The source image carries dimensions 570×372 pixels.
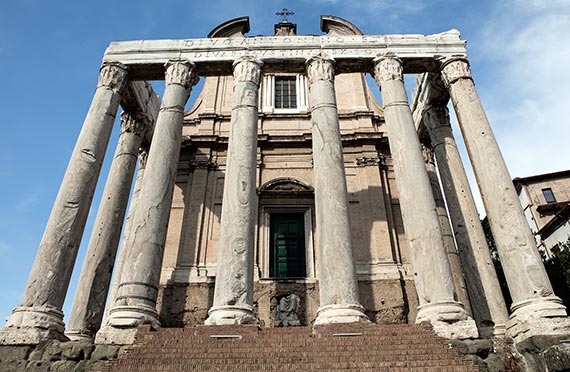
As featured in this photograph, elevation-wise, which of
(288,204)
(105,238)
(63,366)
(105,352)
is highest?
(288,204)

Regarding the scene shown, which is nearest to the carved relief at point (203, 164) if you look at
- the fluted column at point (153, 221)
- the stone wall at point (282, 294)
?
the fluted column at point (153, 221)

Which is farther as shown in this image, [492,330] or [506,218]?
[492,330]

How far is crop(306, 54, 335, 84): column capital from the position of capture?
13961 millimetres

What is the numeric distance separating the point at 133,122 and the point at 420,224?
11.3 meters

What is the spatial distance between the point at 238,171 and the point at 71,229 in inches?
182

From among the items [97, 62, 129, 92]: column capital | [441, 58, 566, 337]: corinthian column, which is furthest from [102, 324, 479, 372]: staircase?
[97, 62, 129, 92]: column capital

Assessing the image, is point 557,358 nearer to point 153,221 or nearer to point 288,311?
point 288,311

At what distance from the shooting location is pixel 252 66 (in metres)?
14.1

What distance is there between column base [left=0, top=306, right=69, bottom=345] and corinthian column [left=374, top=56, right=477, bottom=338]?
8.36m

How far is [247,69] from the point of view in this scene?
14.0m

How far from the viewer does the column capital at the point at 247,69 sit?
13891 millimetres

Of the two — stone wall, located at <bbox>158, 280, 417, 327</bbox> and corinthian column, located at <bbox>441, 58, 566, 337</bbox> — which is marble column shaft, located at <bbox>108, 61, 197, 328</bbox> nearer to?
stone wall, located at <bbox>158, 280, 417, 327</bbox>

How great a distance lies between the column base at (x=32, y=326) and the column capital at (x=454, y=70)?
13172mm

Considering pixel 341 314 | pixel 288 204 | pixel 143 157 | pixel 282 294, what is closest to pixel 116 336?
pixel 341 314
